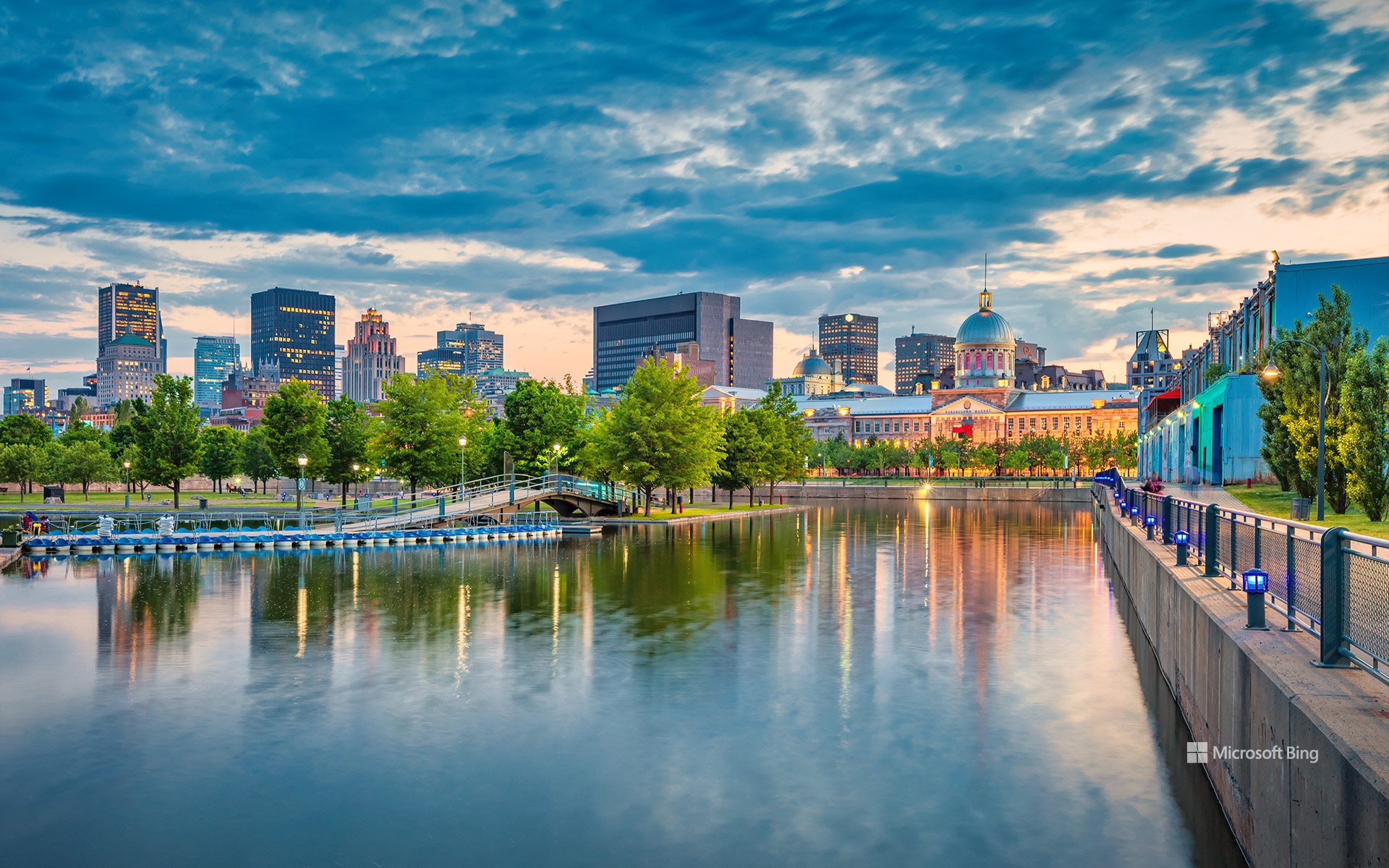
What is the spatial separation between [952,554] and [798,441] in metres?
54.6

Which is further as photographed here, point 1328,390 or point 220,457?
point 220,457

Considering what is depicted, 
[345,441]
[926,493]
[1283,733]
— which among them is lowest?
[926,493]

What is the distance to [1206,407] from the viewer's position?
66.9 m

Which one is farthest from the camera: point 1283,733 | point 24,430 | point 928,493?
point 928,493

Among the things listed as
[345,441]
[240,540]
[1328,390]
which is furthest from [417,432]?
[1328,390]

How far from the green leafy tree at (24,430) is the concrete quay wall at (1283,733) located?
129 metres

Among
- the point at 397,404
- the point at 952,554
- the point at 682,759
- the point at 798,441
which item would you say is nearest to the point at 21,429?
the point at 397,404

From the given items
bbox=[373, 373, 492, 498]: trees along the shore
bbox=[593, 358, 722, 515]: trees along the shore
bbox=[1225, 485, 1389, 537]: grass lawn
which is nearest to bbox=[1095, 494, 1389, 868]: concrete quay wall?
bbox=[1225, 485, 1389, 537]: grass lawn

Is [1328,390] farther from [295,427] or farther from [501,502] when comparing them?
[295,427]

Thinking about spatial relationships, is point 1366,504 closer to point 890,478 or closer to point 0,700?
point 0,700

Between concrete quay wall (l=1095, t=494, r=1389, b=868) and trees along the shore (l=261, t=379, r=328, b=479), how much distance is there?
78.3 metres

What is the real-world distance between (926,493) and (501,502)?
76.7 meters

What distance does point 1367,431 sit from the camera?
35.5 metres

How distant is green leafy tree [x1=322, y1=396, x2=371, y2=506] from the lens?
3524 inches
